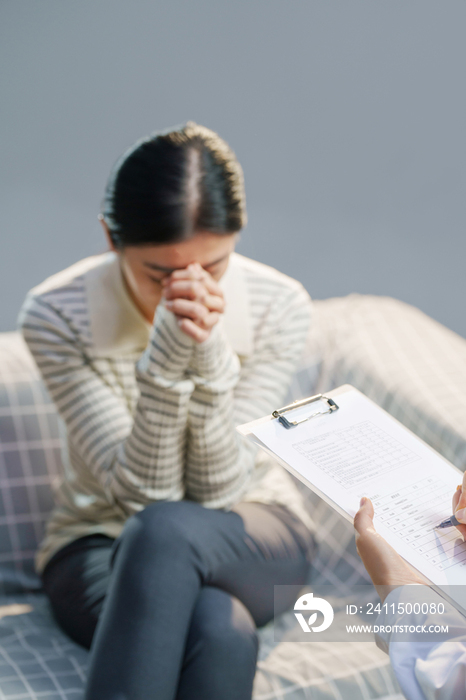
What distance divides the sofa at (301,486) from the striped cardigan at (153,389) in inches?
4.1

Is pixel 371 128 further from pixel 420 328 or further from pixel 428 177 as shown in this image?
pixel 420 328

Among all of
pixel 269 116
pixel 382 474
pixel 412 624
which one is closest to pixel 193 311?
pixel 382 474

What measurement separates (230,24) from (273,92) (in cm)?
16

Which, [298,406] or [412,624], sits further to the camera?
[298,406]

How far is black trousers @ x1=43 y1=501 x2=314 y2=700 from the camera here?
2.19 ft

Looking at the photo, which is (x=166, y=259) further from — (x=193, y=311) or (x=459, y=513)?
(x=459, y=513)

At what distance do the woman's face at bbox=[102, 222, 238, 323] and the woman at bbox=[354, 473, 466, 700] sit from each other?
→ 0.43m

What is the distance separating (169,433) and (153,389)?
67 millimetres

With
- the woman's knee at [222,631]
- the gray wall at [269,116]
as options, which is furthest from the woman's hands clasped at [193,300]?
the gray wall at [269,116]

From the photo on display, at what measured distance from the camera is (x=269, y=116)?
129 cm

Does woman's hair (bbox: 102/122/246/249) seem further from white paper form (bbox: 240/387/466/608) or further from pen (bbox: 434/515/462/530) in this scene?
pen (bbox: 434/515/462/530)

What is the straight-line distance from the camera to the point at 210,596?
2.50 feet

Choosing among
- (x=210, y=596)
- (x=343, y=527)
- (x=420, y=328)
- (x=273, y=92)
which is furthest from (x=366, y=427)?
(x=273, y=92)

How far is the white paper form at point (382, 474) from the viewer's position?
1.72 feet
